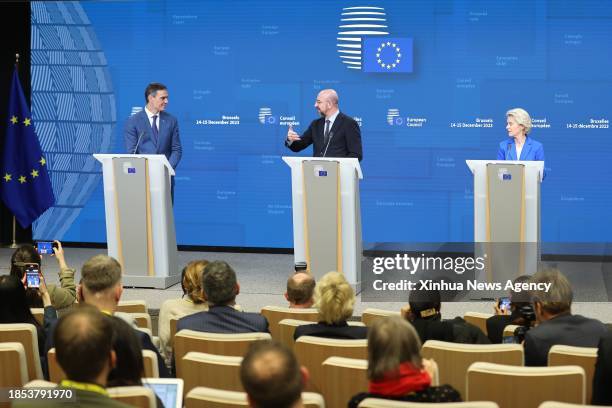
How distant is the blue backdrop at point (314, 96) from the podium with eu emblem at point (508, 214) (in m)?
2.73

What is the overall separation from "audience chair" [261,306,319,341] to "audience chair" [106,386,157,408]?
197cm

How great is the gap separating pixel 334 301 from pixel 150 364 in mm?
955

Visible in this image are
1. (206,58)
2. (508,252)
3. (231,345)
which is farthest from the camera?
(206,58)

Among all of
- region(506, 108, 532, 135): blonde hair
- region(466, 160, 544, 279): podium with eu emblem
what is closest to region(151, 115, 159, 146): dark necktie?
region(466, 160, 544, 279): podium with eu emblem

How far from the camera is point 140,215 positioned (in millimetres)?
8422

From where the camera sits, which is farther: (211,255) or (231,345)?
(211,255)

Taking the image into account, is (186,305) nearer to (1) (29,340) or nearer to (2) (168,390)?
(1) (29,340)

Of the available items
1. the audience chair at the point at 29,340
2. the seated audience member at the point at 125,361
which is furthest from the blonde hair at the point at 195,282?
the seated audience member at the point at 125,361

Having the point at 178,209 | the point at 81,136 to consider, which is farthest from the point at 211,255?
the point at 81,136

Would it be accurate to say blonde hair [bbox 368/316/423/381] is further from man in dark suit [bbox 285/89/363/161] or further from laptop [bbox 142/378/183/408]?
man in dark suit [bbox 285/89/363/161]

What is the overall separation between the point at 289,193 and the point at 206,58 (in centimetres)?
176

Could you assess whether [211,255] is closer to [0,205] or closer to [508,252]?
[0,205]

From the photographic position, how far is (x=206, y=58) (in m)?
11.0

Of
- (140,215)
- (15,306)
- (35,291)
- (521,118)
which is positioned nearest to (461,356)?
(15,306)
